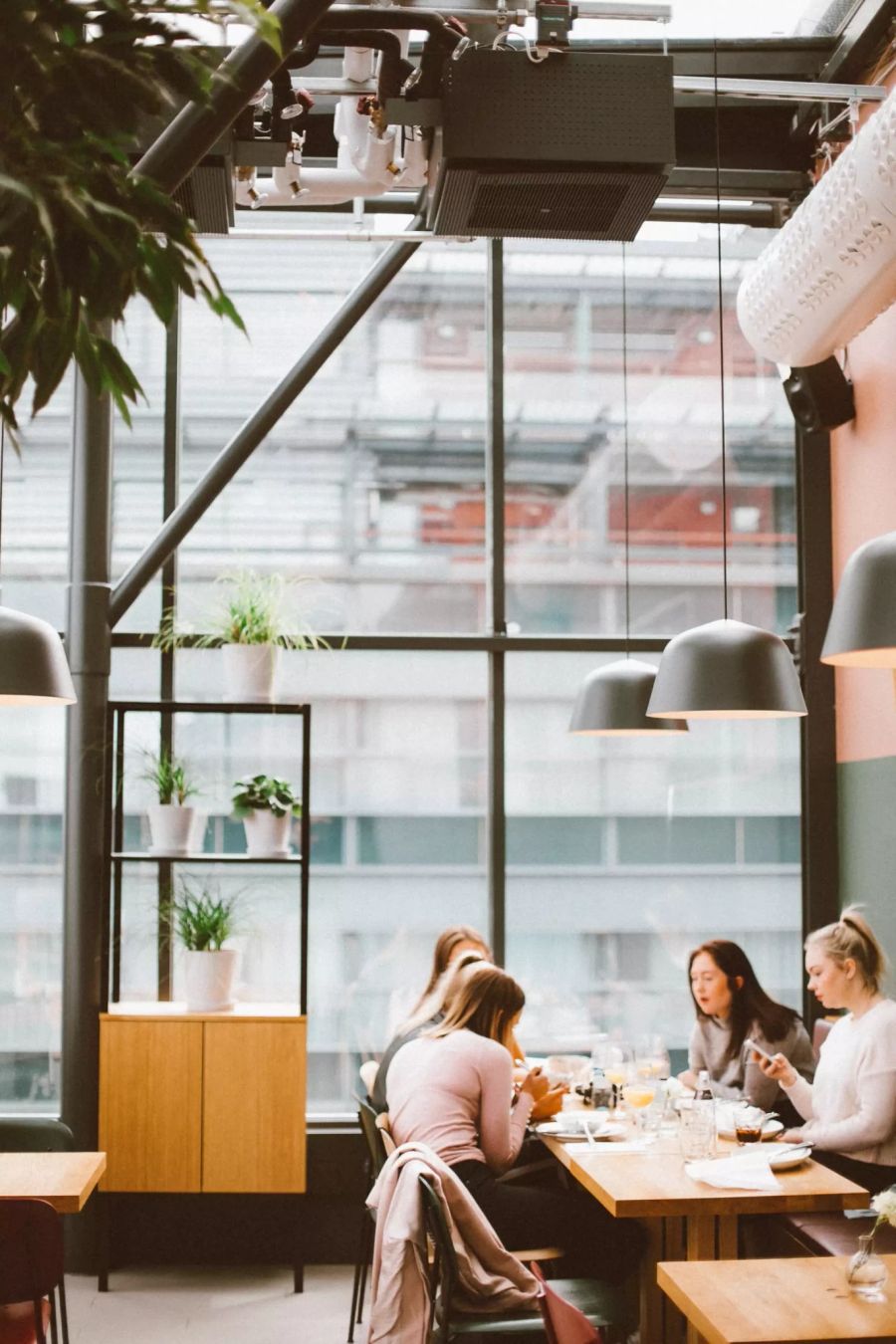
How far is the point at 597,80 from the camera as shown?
11.5 feet

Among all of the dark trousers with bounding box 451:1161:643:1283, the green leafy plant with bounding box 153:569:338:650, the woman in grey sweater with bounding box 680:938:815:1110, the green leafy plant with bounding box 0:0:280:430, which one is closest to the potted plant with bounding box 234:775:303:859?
the green leafy plant with bounding box 153:569:338:650

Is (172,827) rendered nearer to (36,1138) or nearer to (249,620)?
(249,620)

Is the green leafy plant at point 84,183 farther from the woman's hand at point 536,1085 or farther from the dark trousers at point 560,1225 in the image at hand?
the woman's hand at point 536,1085

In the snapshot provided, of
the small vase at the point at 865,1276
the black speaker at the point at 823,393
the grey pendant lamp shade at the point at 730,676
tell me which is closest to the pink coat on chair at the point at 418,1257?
the small vase at the point at 865,1276

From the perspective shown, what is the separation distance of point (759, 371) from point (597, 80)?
3.02 m

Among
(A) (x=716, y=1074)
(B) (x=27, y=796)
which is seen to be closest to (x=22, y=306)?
(A) (x=716, y=1074)

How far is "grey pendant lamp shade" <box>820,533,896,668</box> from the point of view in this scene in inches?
100

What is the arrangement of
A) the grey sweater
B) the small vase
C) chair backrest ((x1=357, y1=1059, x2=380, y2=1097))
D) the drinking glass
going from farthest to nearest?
1. chair backrest ((x1=357, y1=1059, x2=380, y2=1097))
2. the grey sweater
3. the drinking glass
4. the small vase

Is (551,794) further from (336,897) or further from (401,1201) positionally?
(401,1201)

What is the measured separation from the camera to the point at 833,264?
446 centimetres

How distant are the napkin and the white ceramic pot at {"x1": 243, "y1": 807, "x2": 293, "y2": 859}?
226 centimetres

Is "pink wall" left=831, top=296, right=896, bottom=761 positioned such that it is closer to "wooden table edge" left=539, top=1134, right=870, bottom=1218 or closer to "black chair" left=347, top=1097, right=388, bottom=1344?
"wooden table edge" left=539, top=1134, right=870, bottom=1218

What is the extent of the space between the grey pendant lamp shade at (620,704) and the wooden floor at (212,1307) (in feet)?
7.30

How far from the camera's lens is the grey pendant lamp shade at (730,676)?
12.3 ft
